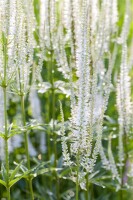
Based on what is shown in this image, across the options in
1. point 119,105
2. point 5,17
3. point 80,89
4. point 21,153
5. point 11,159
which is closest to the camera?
point 80,89

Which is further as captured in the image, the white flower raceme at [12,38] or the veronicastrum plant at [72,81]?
the white flower raceme at [12,38]

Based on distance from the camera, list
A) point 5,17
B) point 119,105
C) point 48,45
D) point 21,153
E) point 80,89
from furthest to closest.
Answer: point 21,153
point 48,45
point 119,105
point 5,17
point 80,89

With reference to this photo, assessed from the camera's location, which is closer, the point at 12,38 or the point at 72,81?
the point at 72,81

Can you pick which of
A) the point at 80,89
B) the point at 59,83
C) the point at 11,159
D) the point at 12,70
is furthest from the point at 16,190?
the point at 80,89

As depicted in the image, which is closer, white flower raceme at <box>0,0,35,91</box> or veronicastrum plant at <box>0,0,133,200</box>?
veronicastrum plant at <box>0,0,133,200</box>

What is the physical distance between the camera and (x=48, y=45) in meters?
3.98

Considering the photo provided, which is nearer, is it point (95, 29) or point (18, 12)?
point (18, 12)

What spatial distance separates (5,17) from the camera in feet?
9.79

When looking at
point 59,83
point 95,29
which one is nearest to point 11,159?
point 59,83

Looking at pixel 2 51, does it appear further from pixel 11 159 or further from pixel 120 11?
pixel 120 11

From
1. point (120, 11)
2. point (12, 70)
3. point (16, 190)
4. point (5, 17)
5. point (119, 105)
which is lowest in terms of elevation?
point (16, 190)

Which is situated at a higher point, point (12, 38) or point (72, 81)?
point (12, 38)

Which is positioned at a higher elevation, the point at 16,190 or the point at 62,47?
the point at 62,47

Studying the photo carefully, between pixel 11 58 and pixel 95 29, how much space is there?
114cm
